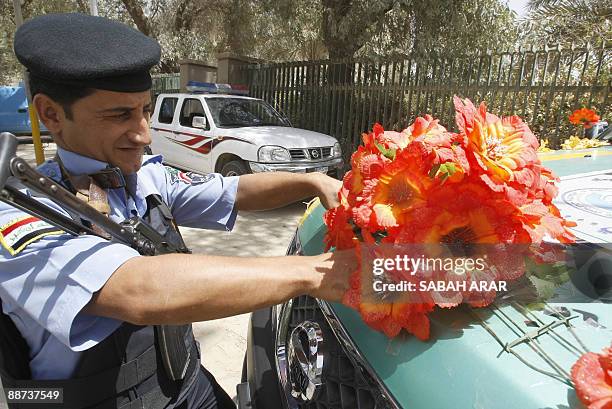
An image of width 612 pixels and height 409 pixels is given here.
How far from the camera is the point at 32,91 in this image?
123 centimetres

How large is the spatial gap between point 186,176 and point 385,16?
788 centimetres

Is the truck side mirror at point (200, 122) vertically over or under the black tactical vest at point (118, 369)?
under

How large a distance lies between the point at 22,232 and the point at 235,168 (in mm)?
5198

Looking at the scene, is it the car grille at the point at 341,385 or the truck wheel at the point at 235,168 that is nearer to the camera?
the car grille at the point at 341,385

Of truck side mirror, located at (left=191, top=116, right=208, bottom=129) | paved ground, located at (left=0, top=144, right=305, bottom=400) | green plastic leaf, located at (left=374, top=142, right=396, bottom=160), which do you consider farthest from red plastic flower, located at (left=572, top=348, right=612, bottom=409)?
truck side mirror, located at (left=191, top=116, right=208, bottom=129)

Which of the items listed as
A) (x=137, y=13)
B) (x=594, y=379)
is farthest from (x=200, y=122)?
(x=137, y=13)

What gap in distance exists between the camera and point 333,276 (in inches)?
36.6

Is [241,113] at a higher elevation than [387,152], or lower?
lower

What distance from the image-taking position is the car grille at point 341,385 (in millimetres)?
991

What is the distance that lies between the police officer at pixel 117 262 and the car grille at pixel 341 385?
0.81 ft

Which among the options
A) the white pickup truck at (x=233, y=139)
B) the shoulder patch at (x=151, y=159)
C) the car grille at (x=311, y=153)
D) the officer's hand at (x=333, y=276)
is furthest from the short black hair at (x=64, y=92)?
the car grille at (x=311, y=153)

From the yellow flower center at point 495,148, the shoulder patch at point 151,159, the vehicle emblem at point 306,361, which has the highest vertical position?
the yellow flower center at point 495,148

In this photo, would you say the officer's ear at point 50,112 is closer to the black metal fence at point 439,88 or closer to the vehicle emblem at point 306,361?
the vehicle emblem at point 306,361

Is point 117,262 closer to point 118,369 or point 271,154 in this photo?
point 118,369
